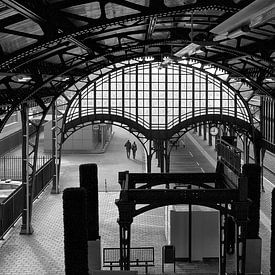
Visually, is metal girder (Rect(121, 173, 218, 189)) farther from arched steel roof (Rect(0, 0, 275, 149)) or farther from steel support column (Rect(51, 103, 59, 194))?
steel support column (Rect(51, 103, 59, 194))

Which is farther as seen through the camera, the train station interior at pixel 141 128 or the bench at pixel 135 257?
the bench at pixel 135 257

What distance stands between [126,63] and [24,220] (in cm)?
1295

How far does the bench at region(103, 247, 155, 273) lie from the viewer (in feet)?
57.1

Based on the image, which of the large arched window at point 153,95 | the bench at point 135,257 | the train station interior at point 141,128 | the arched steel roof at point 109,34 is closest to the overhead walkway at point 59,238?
the train station interior at point 141,128

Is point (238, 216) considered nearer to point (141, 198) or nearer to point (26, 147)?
point (141, 198)

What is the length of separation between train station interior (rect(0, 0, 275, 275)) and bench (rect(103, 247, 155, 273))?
0.07 meters

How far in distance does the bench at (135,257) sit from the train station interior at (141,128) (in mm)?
68

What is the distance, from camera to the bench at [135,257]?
1741 cm

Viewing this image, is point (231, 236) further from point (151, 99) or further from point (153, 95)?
point (153, 95)

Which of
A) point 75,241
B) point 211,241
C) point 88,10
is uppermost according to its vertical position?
point 88,10

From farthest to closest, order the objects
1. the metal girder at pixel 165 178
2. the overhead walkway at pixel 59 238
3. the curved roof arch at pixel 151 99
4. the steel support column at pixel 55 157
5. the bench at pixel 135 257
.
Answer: the curved roof arch at pixel 151 99 < the steel support column at pixel 55 157 < the overhead walkway at pixel 59 238 < the metal girder at pixel 165 178 < the bench at pixel 135 257

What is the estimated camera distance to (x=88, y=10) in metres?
12.4

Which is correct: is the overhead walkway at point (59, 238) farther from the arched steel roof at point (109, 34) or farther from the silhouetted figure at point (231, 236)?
the arched steel roof at point (109, 34)

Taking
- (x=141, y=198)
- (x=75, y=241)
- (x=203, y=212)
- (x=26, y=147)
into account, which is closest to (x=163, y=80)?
(x=26, y=147)
